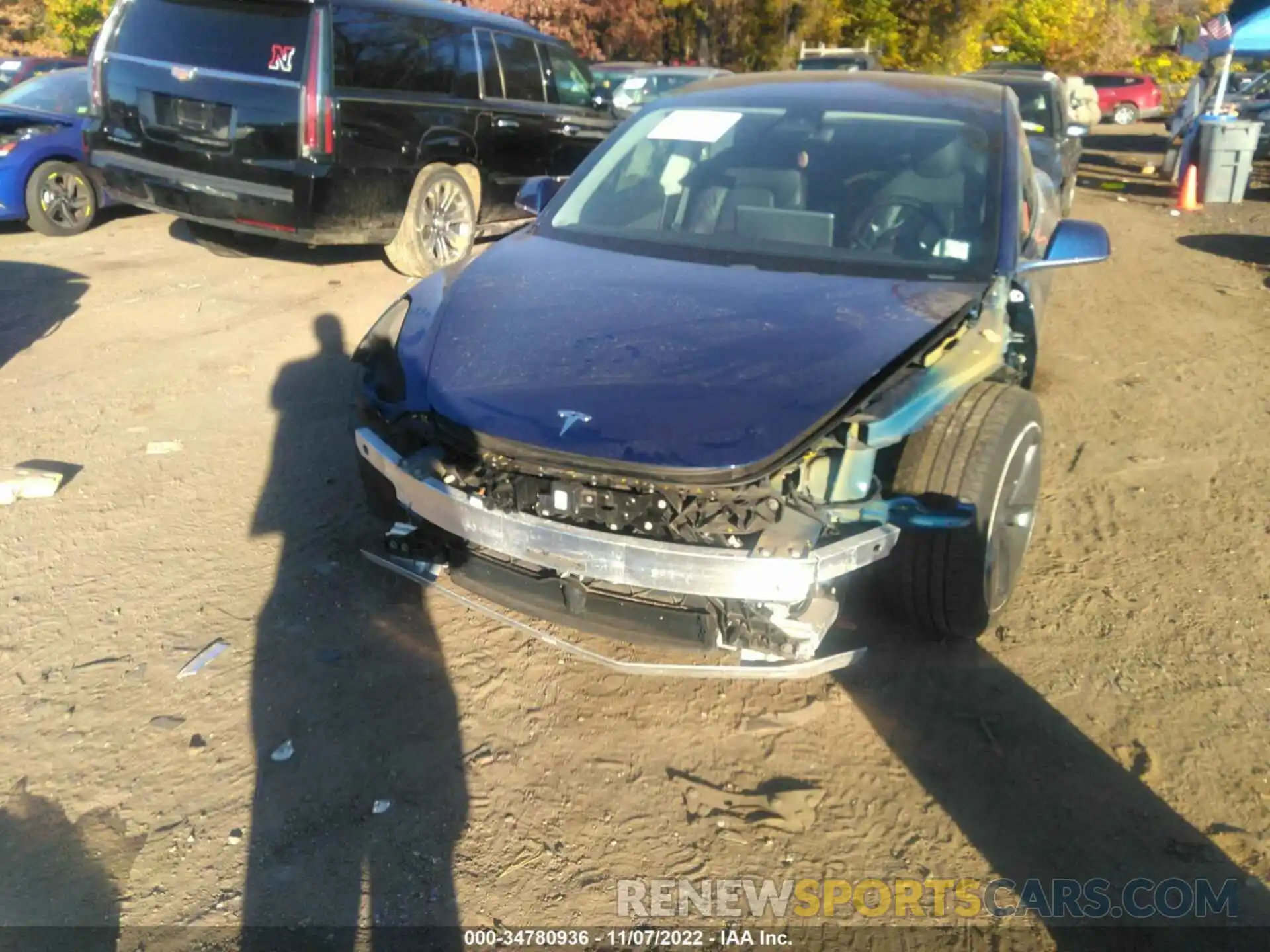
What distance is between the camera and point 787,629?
284 centimetres

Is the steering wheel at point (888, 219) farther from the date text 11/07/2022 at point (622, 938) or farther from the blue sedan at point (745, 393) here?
the date text 11/07/2022 at point (622, 938)

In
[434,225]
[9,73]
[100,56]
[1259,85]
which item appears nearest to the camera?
[100,56]

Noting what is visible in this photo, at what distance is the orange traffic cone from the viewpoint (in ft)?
41.3

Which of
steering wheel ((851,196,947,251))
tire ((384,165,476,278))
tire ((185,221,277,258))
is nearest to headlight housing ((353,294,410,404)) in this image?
steering wheel ((851,196,947,251))

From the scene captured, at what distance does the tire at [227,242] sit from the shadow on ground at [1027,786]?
6703 millimetres

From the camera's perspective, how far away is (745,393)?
9.32ft

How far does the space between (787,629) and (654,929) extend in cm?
85

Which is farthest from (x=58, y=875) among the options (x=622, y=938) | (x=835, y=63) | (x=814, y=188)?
(x=835, y=63)

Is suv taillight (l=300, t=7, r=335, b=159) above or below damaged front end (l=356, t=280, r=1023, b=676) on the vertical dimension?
above

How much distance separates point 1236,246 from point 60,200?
37.1ft

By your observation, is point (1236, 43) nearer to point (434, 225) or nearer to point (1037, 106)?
point (1037, 106)

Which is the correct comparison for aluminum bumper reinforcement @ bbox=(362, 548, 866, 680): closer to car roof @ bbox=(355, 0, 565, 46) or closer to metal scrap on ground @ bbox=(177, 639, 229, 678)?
metal scrap on ground @ bbox=(177, 639, 229, 678)

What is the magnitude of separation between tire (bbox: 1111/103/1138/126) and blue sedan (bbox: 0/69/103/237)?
28553 mm

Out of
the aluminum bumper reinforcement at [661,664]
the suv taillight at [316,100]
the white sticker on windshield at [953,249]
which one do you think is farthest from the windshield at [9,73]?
the white sticker on windshield at [953,249]
